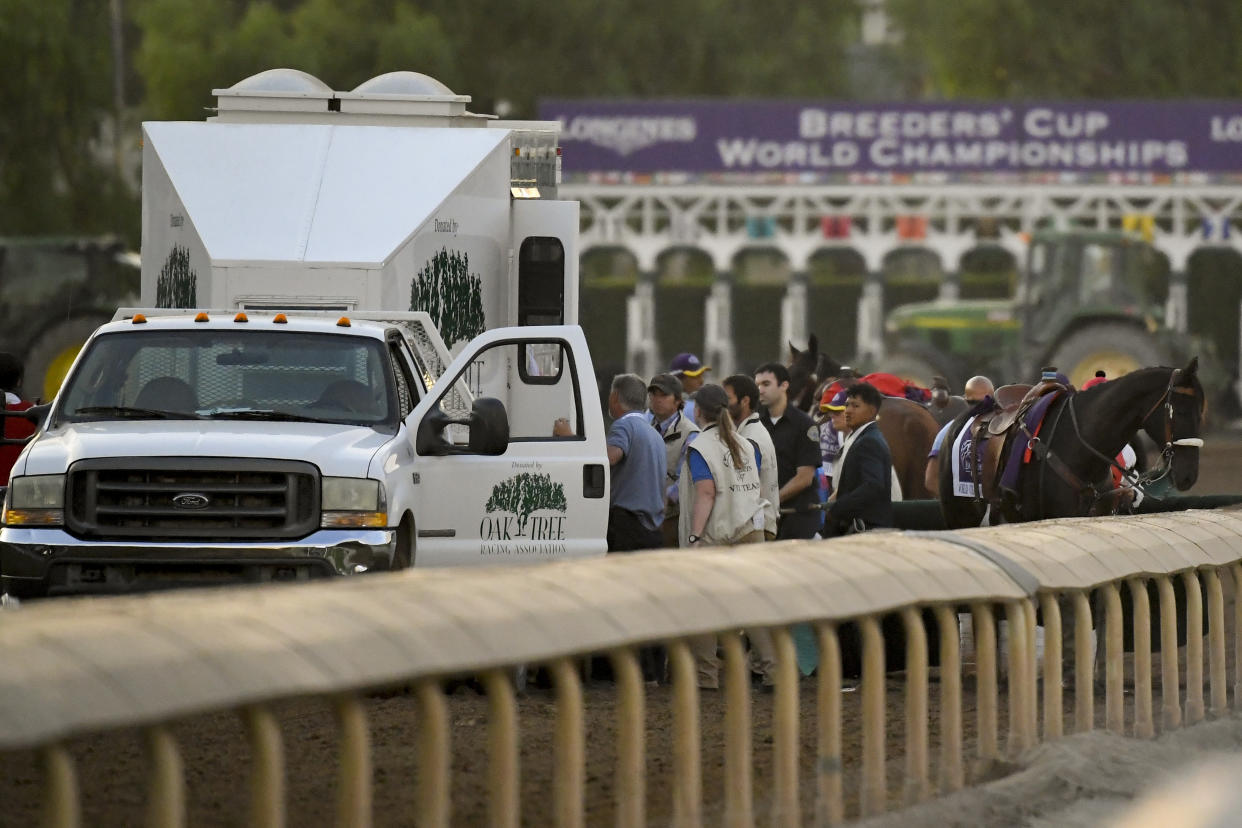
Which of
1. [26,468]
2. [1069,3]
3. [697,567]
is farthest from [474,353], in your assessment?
[1069,3]

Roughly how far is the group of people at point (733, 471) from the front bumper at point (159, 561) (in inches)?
76.2

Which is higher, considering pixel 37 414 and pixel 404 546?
pixel 37 414

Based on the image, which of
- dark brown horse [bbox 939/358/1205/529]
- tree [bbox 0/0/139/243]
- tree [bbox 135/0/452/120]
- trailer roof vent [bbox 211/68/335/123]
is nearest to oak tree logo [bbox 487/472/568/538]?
dark brown horse [bbox 939/358/1205/529]

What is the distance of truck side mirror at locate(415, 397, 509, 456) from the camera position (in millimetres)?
12023

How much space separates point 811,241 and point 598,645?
35.6m

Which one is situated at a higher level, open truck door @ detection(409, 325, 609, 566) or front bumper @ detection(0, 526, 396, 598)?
open truck door @ detection(409, 325, 609, 566)

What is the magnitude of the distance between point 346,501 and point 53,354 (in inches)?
730

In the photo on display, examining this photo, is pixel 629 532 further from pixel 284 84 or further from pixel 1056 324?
pixel 1056 324

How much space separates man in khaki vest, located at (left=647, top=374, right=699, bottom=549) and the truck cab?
4.52ft

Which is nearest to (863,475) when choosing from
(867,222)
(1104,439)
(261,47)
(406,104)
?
(1104,439)

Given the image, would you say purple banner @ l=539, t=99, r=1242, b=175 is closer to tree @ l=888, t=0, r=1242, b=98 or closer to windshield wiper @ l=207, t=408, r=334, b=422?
tree @ l=888, t=0, r=1242, b=98

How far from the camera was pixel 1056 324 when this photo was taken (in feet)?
111

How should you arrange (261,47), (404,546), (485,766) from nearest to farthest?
(485,766)
(404,546)
(261,47)

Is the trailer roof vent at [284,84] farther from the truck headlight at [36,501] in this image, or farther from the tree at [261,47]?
the tree at [261,47]
